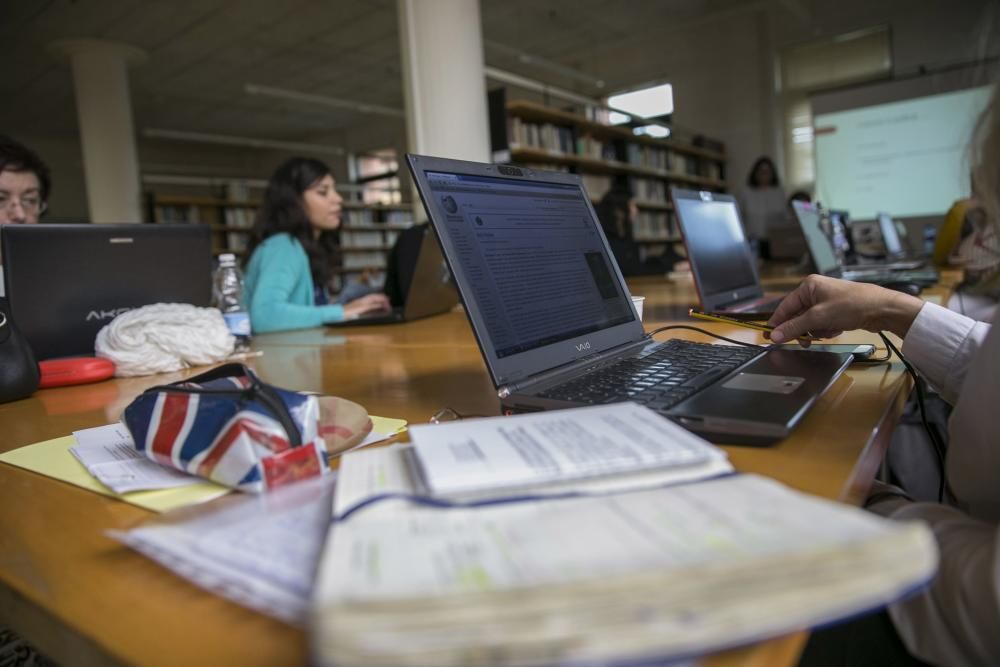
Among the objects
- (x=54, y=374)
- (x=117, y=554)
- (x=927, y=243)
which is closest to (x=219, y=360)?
(x=54, y=374)

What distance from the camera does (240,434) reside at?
1.55 feet

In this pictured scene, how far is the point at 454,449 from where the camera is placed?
427 mm

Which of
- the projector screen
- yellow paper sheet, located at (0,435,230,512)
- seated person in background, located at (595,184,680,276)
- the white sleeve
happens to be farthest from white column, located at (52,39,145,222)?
the projector screen

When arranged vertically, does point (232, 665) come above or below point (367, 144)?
below

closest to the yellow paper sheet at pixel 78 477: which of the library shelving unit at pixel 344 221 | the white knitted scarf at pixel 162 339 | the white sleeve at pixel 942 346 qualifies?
the white knitted scarf at pixel 162 339

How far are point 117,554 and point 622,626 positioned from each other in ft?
1.17

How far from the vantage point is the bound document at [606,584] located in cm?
23

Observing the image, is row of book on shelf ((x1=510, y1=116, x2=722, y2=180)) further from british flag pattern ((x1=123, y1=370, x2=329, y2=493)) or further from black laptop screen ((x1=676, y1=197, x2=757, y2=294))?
british flag pattern ((x1=123, y1=370, x2=329, y2=493))

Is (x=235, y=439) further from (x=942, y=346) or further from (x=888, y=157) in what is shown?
(x=888, y=157)

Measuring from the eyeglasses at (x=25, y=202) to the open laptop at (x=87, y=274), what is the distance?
0.85 metres

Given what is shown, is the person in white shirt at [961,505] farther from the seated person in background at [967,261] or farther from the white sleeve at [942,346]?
the seated person in background at [967,261]

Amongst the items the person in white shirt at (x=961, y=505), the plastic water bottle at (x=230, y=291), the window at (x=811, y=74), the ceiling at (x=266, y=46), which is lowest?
the person in white shirt at (x=961, y=505)

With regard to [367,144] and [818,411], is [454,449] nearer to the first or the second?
[818,411]

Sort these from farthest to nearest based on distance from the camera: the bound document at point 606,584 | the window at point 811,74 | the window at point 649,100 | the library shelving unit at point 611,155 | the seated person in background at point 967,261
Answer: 1. the window at point 649,100
2. the window at point 811,74
3. the library shelving unit at point 611,155
4. the seated person in background at point 967,261
5. the bound document at point 606,584
